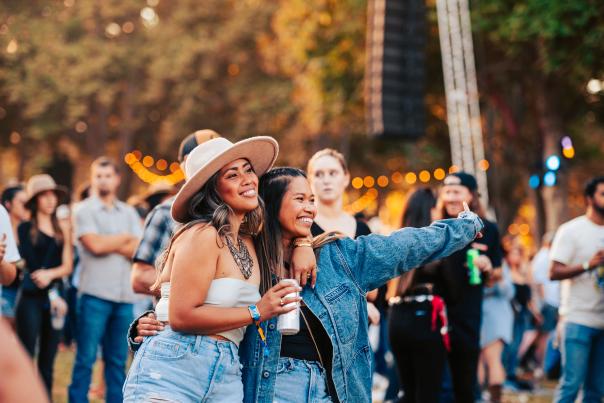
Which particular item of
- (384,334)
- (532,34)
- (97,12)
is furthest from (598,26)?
(97,12)

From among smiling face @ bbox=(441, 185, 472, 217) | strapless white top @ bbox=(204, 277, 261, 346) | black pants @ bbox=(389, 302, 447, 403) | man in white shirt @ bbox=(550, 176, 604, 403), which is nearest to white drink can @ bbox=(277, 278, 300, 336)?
strapless white top @ bbox=(204, 277, 261, 346)

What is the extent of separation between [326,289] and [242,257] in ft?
1.59

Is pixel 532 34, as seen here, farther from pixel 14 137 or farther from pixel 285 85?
pixel 14 137

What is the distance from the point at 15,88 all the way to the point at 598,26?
20.1m

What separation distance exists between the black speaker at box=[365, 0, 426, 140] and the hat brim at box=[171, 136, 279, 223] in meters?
14.6

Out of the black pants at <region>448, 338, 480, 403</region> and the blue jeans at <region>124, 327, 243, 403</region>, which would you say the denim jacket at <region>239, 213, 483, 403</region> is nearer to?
the blue jeans at <region>124, 327, 243, 403</region>

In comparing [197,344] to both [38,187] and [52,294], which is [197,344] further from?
[38,187]

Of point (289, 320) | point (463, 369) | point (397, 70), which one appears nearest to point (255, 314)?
point (289, 320)

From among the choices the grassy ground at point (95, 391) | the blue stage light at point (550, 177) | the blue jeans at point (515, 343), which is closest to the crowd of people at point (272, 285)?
the blue jeans at point (515, 343)

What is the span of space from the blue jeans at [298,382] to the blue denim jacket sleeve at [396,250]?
45 centimetres

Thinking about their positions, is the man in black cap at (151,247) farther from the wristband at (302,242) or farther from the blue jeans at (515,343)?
the blue jeans at (515,343)

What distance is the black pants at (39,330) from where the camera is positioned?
8.28m

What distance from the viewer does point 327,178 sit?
6520 mm

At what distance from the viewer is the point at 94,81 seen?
32.7 metres
